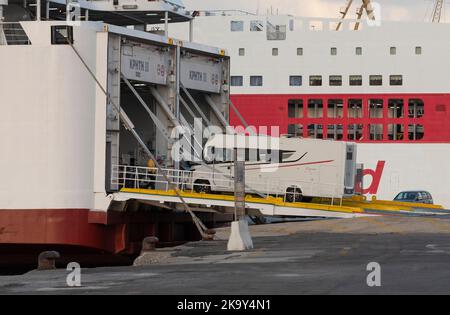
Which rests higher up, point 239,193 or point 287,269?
point 239,193

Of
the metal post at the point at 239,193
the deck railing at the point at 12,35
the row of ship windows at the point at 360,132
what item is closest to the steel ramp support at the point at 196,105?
the deck railing at the point at 12,35

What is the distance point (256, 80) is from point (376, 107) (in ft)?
25.4

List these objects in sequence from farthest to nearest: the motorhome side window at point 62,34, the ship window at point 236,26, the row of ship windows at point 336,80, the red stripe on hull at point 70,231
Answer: the ship window at point 236,26, the row of ship windows at point 336,80, the motorhome side window at point 62,34, the red stripe on hull at point 70,231

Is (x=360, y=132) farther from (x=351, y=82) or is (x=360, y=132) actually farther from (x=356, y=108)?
(x=351, y=82)

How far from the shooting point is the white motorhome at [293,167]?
35781 millimetres

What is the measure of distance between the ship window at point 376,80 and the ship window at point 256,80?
6.97m

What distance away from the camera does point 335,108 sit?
66438 millimetres

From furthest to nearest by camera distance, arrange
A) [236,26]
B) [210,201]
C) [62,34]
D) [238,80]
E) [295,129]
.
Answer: [236,26] → [238,80] → [295,129] → [210,201] → [62,34]

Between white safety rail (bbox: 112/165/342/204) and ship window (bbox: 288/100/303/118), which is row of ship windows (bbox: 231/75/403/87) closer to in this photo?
ship window (bbox: 288/100/303/118)

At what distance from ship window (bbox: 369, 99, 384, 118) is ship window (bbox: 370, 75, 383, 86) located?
1072 millimetres

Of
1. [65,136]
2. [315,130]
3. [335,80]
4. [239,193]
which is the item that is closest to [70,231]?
[65,136]

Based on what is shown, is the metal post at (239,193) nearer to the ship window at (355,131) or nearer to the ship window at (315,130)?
the ship window at (315,130)

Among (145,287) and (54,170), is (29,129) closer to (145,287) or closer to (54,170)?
(54,170)

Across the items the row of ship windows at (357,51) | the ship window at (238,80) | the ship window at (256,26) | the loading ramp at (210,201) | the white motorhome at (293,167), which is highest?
the ship window at (256,26)
